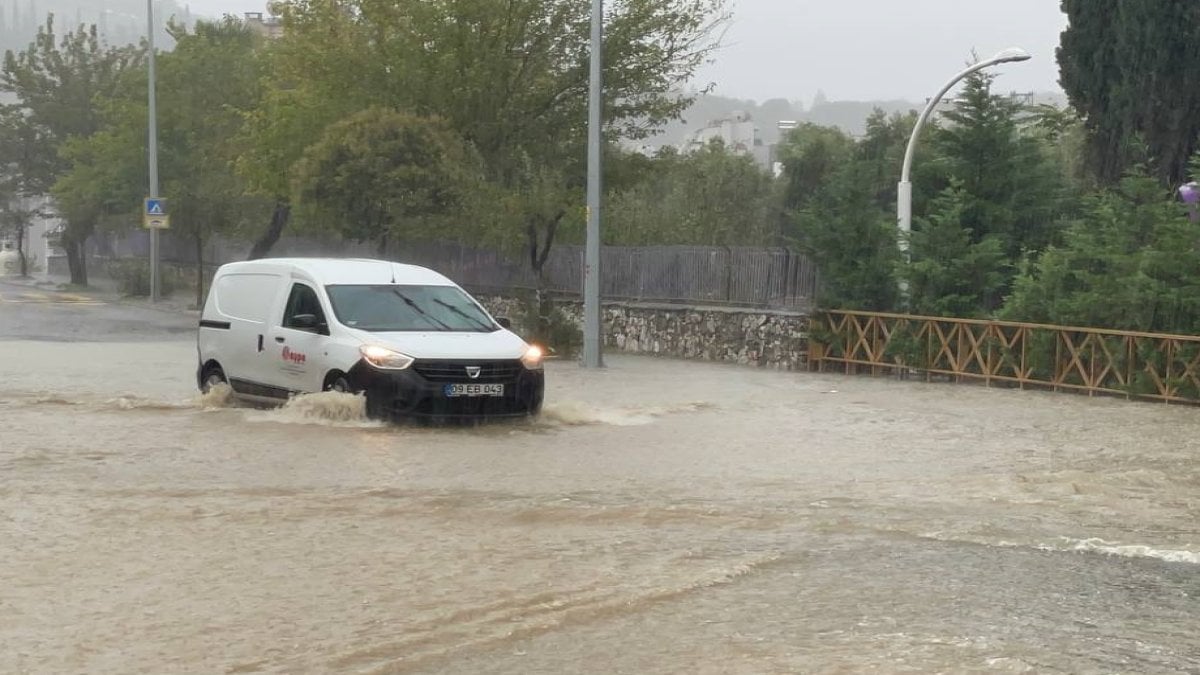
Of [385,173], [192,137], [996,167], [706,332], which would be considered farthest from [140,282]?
[996,167]

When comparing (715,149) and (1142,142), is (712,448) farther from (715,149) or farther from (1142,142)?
(715,149)

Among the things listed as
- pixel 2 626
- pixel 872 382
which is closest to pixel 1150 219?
pixel 872 382

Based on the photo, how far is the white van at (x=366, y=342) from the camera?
1460 centimetres

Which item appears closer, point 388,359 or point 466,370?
point 388,359

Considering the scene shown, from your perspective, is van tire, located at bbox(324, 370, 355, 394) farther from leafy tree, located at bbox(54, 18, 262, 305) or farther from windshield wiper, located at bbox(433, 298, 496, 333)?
leafy tree, located at bbox(54, 18, 262, 305)

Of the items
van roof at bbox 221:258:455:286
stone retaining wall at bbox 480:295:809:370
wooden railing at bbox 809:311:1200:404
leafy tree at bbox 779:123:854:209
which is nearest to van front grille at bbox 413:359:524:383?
van roof at bbox 221:258:455:286

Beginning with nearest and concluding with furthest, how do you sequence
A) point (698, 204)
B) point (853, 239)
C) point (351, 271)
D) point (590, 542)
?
point (590, 542) → point (351, 271) → point (853, 239) → point (698, 204)

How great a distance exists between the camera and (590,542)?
30.6 ft

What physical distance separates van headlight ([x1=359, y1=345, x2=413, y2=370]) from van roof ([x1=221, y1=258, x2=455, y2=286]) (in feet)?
5.11

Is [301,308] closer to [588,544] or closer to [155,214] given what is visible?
[588,544]

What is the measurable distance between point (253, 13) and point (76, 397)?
9577cm

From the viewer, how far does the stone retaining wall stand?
26.6 meters

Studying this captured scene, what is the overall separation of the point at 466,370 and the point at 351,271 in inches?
91.5

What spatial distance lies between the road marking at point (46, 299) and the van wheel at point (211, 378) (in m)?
30.6
